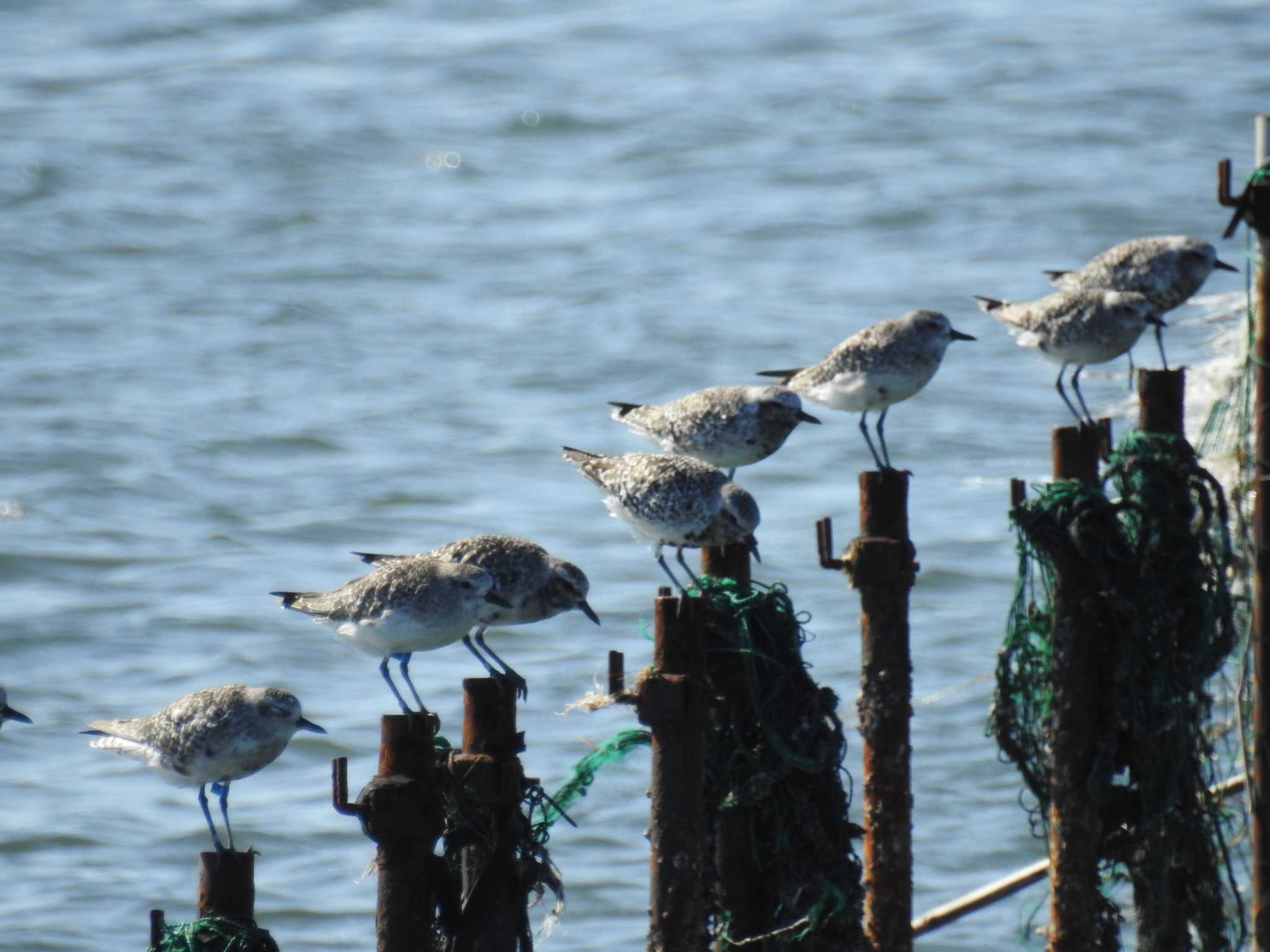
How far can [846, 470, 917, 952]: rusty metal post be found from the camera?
8.12 meters

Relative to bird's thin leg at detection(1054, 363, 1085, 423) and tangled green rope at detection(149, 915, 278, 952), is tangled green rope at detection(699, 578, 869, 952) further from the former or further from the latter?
tangled green rope at detection(149, 915, 278, 952)

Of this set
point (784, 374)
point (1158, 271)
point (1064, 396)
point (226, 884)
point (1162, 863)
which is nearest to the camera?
point (226, 884)

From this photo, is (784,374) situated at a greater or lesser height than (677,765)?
greater

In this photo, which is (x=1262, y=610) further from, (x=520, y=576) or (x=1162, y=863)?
(x=520, y=576)

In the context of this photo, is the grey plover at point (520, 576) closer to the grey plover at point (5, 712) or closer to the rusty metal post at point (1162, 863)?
the grey plover at point (5, 712)

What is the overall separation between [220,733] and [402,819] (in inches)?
56.8

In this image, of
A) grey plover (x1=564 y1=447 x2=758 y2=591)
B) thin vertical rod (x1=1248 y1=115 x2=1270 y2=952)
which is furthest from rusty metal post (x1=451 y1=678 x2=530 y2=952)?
thin vertical rod (x1=1248 y1=115 x2=1270 y2=952)

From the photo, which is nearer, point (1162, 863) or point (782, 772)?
point (782, 772)

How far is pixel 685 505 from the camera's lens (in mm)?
8508

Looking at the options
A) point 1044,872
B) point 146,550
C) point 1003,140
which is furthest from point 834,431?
point 1044,872

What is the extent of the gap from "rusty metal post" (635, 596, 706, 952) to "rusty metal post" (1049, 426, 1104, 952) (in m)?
1.96

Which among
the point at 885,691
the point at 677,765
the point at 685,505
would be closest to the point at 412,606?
the point at 677,765

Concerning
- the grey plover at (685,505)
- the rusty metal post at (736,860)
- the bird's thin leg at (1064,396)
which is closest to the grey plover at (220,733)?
the rusty metal post at (736,860)

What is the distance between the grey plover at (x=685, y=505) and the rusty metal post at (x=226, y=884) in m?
2.22
